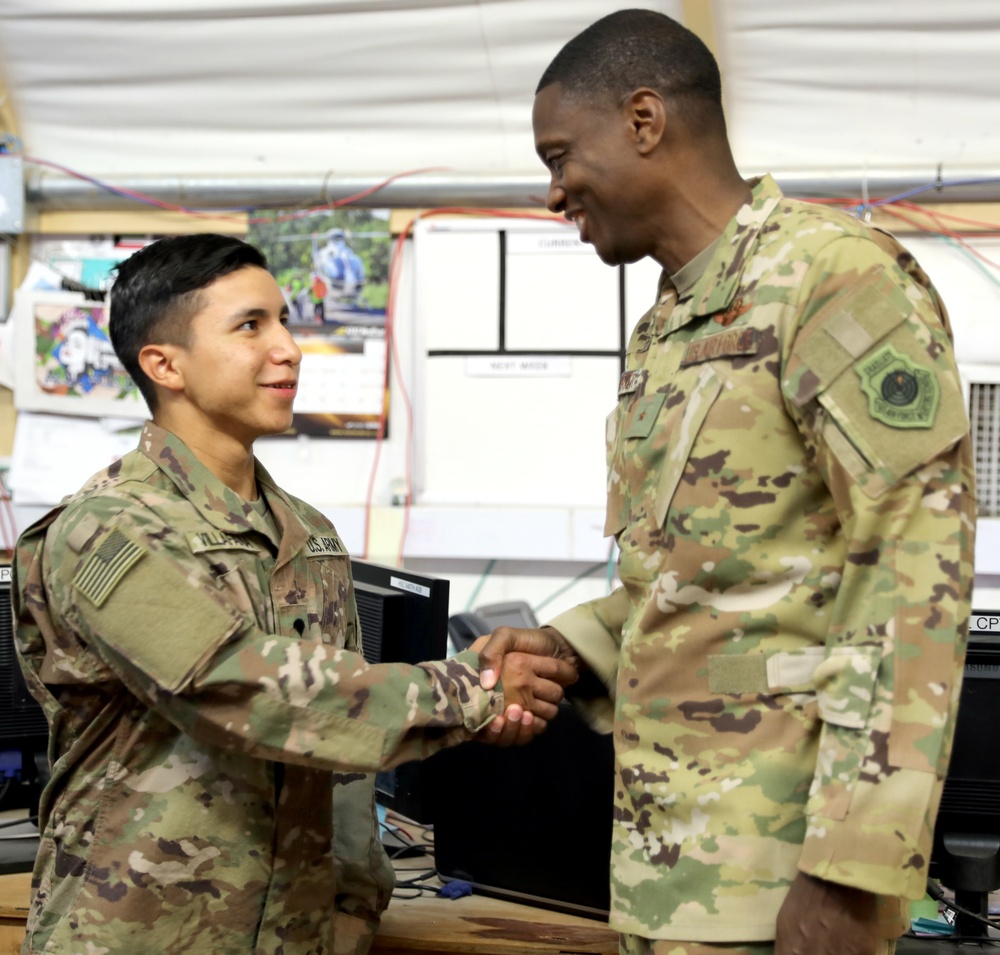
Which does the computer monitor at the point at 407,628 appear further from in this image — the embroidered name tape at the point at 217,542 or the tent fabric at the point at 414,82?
the tent fabric at the point at 414,82

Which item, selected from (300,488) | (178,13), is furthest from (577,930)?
(178,13)

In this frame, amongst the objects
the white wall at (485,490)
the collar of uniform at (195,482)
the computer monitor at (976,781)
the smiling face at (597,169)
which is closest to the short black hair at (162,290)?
the collar of uniform at (195,482)

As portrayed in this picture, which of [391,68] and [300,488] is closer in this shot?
[391,68]

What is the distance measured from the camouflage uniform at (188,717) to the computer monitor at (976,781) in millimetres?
709

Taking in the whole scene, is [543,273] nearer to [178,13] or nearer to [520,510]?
[520,510]

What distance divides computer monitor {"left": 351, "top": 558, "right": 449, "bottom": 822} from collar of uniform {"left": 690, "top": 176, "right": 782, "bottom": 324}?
0.78 metres

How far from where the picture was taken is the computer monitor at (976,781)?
154 cm

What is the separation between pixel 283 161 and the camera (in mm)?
2963

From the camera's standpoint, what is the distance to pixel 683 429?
3.66ft

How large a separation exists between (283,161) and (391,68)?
0.44 m

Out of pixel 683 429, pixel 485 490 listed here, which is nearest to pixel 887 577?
pixel 683 429

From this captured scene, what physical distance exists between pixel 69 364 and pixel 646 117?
7.60 ft

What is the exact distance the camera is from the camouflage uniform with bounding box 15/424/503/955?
1.20 m

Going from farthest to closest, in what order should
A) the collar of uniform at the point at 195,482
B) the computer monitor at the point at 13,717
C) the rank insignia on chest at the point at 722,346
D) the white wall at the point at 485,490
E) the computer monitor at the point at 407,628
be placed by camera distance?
the white wall at the point at 485,490 → the computer monitor at the point at 13,717 → the computer monitor at the point at 407,628 → the collar of uniform at the point at 195,482 → the rank insignia on chest at the point at 722,346
